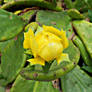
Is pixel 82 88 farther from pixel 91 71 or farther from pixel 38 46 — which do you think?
pixel 38 46

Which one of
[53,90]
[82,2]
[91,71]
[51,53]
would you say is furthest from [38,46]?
[82,2]

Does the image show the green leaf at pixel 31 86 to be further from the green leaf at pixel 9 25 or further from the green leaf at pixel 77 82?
the green leaf at pixel 9 25

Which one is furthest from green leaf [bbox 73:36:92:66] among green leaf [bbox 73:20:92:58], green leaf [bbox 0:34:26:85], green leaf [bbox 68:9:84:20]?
green leaf [bbox 0:34:26:85]

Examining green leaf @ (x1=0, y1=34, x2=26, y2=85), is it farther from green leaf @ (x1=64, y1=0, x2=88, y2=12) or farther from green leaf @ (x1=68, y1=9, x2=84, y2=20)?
green leaf @ (x1=64, y1=0, x2=88, y2=12)

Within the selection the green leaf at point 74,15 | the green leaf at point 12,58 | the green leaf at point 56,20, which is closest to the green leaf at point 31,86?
the green leaf at point 12,58

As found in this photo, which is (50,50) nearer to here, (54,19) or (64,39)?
(64,39)

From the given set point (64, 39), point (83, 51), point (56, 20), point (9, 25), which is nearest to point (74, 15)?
point (56, 20)
